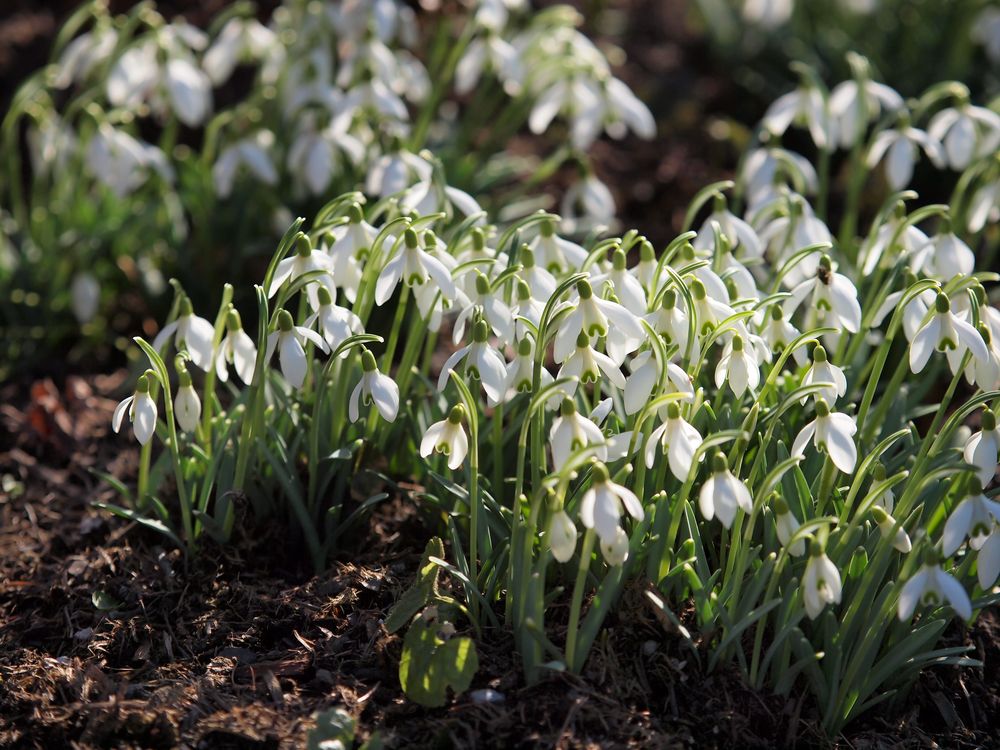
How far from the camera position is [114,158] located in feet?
9.51

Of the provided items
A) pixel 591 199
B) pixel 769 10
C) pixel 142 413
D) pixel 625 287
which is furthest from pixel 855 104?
pixel 142 413

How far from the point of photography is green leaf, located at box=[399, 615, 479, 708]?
5.92 feet

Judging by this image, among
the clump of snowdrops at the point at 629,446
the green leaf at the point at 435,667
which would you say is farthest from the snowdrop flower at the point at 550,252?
the green leaf at the point at 435,667


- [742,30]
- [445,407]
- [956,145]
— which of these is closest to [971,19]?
[742,30]

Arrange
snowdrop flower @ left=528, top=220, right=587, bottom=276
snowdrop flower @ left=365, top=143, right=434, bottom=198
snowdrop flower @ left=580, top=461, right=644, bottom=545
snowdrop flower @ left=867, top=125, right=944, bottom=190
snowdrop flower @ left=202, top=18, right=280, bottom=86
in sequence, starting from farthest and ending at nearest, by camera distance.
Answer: snowdrop flower @ left=202, top=18, right=280, bottom=86 → snowdrop flower @ left=867, top=125, right=944, bottom=190 → snowdrop flower @ left=365, top=143, right=434, bottom=198 → snowdrop flower @ left=528, top=220, right=587, bottom=276 → snowdrop flower @ left=580, top=461, right=644, bottom=545

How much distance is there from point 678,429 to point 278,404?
0.94 metres

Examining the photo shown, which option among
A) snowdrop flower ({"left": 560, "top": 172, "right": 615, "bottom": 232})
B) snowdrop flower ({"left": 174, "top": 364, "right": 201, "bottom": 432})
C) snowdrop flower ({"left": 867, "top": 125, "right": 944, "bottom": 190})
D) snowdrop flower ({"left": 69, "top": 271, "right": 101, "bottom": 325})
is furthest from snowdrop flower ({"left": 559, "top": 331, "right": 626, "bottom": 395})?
snowdrop flower ({"left": 69, "top": 271, "right": 101, "bottom": 325})

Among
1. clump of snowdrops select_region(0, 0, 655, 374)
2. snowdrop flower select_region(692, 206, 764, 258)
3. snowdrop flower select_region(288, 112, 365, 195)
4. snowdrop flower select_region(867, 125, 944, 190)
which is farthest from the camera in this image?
clump of snowdrops select_region(0, 0, 655, 374)

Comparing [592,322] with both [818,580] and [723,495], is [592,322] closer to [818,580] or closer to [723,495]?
[723,495]

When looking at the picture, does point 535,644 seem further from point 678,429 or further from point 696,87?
point 696,87

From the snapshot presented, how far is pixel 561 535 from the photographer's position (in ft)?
5.50

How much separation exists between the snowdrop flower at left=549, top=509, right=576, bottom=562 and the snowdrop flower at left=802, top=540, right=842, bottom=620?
1.20 feet

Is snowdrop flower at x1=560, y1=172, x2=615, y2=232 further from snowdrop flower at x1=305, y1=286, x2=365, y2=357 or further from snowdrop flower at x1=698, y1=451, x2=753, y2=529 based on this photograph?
snowdrop flower at x1=698, y1=451, x2=753, y2=529

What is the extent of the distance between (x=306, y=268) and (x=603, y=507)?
2.47 feet
